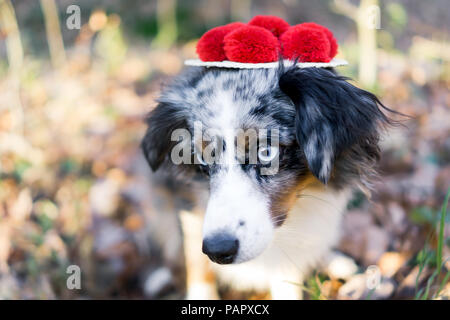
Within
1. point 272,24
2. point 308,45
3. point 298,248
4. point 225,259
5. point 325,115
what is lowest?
point 298,248

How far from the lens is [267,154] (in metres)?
1.82

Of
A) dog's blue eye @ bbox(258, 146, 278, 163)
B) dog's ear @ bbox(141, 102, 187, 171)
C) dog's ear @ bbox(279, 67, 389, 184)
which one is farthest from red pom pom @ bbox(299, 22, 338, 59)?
dog's ear @ bbox(141, 102, 187, 171)

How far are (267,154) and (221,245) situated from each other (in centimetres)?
46

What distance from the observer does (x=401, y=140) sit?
3.40m

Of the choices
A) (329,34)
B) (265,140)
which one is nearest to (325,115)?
(265,140)

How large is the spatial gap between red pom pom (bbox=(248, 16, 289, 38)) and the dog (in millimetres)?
310

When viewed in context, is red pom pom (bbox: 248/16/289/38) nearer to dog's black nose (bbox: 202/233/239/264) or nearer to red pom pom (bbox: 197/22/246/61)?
red pom pom (bbox: 197/22/246/61)

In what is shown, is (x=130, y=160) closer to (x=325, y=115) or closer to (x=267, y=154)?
(x=267, y=154)

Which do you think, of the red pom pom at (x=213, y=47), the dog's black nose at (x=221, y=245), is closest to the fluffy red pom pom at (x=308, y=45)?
the red pom pom at (x=213, y=47)

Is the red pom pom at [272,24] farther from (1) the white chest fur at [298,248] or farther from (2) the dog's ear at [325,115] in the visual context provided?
(1) the white chest fur at [298,248]

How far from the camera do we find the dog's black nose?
5.27 feet

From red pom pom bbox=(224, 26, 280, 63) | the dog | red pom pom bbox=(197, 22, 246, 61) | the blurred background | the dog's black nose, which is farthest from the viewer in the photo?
the blurred background

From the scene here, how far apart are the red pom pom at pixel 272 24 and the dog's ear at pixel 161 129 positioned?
1.93 ft

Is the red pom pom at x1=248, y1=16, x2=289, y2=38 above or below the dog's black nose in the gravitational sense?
above
